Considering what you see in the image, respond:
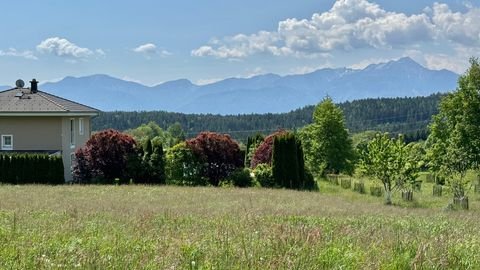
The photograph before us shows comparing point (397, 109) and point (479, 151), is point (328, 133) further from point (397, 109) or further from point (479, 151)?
point (397, 109)

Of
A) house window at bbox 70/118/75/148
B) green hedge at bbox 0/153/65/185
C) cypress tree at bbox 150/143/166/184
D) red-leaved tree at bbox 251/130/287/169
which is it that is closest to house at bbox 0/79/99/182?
house window at bbox 70/118/75/148

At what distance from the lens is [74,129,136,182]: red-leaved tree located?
33094 mm

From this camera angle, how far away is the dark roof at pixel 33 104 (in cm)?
3606

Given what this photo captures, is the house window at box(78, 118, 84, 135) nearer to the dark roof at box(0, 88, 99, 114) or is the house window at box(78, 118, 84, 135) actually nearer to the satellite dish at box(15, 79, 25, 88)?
the dark roof at box(0, 88, 99, 114)

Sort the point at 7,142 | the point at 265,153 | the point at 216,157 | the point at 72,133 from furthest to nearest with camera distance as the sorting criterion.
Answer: the point at 72,133 < the point at 7,142 < the point at 265,153 < the point at 216,157

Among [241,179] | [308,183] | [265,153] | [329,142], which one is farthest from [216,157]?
[329,142]

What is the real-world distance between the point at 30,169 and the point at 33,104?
681 centimetres

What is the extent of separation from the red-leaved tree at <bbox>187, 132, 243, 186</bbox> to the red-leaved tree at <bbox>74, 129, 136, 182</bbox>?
4135 mm

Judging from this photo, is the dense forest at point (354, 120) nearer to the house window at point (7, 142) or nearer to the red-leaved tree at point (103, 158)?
the house window at point (7, 142)

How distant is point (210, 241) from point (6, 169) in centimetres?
2924

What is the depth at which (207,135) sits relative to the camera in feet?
111

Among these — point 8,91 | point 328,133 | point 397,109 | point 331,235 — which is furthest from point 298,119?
point 331,235

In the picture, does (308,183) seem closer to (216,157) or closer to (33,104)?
(216,157)

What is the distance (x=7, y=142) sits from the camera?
121 ft
